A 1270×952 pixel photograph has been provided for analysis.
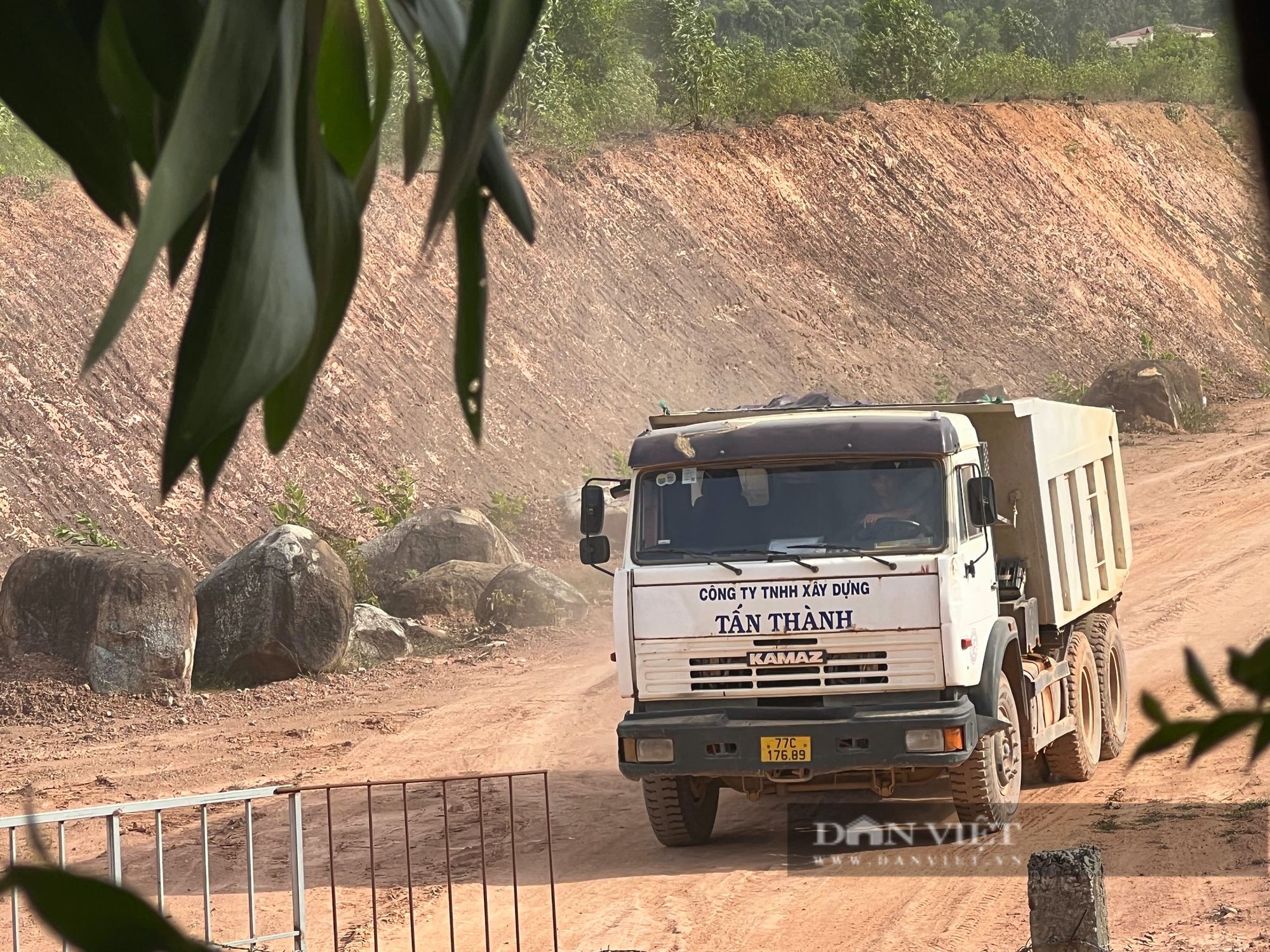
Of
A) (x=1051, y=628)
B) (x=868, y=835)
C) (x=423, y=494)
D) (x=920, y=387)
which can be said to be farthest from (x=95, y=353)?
(x=920, y=387)

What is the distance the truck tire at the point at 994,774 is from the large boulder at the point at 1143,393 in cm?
2091

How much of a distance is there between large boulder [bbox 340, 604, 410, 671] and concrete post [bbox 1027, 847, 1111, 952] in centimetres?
1180

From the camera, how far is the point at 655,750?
10203 millimetres

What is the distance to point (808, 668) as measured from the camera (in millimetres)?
10000

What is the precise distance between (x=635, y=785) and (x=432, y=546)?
28.1 ft

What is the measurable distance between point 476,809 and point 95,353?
1219cm

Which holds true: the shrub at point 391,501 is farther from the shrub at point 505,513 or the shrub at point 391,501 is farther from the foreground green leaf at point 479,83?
the foreground green leaf at point 479,83

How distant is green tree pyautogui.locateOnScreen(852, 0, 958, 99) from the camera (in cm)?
4506

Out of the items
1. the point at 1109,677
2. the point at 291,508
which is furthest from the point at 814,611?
the point at 291,508

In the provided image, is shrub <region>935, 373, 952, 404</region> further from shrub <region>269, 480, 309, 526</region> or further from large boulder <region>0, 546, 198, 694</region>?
large boulder <region>0, 546, 198, 694</region>

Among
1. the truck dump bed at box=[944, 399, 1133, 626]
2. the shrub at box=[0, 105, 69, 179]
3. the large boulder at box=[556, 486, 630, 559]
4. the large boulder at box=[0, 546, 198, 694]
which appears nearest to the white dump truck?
the truck dump bed at box=[944, 399, 1133, 626]

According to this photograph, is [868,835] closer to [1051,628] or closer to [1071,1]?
[1051,628]

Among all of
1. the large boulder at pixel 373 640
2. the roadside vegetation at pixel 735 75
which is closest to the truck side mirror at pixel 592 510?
the large boulder at pixel 373 640

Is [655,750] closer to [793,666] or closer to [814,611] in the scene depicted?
[793,666]
